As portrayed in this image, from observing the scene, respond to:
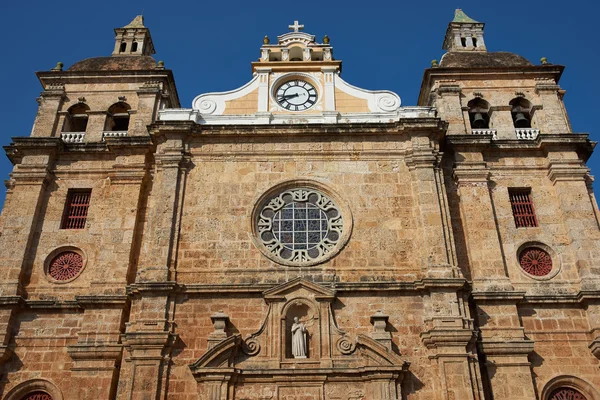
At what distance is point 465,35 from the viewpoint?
77.8 feet

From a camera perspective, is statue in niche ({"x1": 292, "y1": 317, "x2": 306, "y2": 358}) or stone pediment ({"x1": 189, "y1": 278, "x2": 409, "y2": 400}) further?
statue in niche ({"x1": 292, "y1": 317, "x2": 306, "y2": 358})

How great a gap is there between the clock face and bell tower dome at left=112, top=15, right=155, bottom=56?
21.4ft

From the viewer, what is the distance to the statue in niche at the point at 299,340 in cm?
1484

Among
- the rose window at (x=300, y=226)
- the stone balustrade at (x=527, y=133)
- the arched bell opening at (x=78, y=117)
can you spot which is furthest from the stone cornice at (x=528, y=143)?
the arched bell opening at (x=78, y=117)

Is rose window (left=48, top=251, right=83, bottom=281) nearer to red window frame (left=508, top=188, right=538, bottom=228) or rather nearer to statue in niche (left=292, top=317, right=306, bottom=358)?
statue in niche (left=292, top=317, right=306, bottom=358)

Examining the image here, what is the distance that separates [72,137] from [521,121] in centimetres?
1431

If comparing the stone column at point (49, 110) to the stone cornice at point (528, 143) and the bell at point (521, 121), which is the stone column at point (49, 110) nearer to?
the stone cornice at point (528, 143)

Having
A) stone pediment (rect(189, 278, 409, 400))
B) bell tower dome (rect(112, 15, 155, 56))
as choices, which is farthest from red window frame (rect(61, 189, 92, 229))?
bell tower dome (rect(112, 15, 155, 56))

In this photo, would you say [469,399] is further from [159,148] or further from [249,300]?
[159,148]

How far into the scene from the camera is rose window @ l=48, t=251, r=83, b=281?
17.2 meters

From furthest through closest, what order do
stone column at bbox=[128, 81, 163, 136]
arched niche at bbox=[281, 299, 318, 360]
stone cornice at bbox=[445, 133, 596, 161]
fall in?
1. stone column at bbox=[128, 81, 163, 136]
2. stone cornice at bbox=[445, 133, 596, 161]
3. arched niche at bbox=[281, 299, 318, 360]

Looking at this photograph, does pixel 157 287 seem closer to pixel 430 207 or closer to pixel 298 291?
pixel 298 291

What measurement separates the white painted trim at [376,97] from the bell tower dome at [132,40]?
26.9ft

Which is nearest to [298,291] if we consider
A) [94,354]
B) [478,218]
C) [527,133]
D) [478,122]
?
[94,354]
